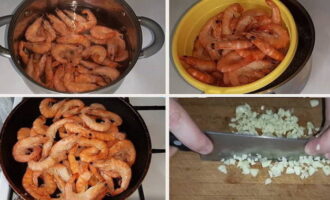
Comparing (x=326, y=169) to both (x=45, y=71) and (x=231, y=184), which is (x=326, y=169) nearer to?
(x=231, y=184)

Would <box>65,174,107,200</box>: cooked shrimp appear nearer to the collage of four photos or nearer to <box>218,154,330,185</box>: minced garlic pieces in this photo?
the collage of four photos

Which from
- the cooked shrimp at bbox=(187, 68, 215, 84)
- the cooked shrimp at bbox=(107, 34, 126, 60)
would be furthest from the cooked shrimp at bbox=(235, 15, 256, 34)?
the cooked shrimp at bbox=(107, 34, 126, 60)

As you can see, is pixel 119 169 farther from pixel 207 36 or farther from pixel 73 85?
pixel 207 36

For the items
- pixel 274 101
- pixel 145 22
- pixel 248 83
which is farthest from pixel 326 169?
pixel 145 22

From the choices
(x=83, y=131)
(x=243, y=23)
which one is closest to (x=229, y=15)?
(x=243, y=23)

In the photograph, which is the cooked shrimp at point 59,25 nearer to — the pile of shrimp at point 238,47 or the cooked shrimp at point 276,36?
the pile of shrimp at point 238,47
